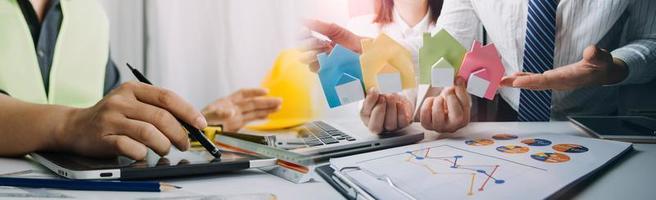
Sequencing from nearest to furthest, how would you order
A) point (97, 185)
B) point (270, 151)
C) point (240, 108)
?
1. point (97, 185)
2. point (270, 151)
3. point (240, 108)

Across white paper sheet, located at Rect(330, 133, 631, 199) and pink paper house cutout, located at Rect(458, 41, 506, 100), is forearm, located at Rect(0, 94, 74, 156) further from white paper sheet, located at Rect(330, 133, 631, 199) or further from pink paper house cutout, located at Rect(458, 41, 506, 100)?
pink paper house cutout, located at Rect(458, 41, 506, 100)

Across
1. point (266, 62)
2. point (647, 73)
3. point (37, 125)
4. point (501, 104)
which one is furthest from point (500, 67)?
point (37, 125)

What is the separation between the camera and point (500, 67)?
1.97 feet

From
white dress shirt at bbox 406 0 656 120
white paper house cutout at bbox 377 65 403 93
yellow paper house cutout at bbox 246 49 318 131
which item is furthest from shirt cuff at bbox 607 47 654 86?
yellow paper house cutout at bbox 246 49 318 131

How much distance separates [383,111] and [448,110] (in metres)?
0.08

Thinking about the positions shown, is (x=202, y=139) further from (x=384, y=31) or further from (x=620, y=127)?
(x=620, y=127)

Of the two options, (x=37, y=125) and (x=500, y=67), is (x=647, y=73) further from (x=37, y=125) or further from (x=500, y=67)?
(x=37, y=125)

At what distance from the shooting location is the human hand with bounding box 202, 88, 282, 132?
0.68 metres

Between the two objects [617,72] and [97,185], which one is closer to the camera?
[97,185]

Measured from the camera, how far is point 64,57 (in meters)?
0.74

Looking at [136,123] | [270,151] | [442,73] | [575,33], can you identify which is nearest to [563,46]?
[575,33]

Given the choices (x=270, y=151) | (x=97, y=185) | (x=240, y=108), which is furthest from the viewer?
(x=240, y=108)

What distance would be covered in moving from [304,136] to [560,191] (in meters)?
0.32

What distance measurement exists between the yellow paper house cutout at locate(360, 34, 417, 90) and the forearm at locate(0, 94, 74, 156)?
34 centimetres
